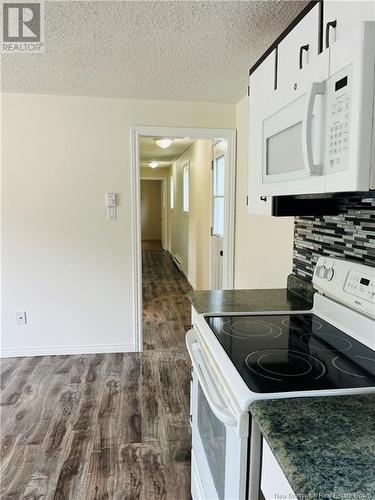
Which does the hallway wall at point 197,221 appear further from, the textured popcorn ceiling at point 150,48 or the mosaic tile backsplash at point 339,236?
the mosaic tile backsplash at point 339,236

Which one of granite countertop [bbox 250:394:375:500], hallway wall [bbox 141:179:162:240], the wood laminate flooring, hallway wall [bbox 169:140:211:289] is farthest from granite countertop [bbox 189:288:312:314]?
hallway wall [bbox 141:179:162:240]

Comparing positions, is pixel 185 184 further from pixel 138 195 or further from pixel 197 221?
pixel 138 195

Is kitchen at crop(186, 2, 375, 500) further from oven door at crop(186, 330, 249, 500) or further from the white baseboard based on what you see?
the white baseboard

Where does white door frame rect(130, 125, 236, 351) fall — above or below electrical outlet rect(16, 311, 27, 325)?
above

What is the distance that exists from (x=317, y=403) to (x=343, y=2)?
1.14 m

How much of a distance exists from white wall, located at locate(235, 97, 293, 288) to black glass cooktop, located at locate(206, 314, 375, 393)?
780 millimetres

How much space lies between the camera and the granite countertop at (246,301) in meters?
1.68

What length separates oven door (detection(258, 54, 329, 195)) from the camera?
3.46 feet

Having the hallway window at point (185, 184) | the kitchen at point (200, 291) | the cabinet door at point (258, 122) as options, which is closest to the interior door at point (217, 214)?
the kitchen at point (200, 291)

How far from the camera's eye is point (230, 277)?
351 cm

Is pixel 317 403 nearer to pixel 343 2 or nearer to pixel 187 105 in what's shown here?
pixel 343 2

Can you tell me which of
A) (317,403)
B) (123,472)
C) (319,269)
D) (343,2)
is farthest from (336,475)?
(123,472)

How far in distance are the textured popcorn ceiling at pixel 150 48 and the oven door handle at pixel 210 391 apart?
1.52m

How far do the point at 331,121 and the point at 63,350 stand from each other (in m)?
3.12
